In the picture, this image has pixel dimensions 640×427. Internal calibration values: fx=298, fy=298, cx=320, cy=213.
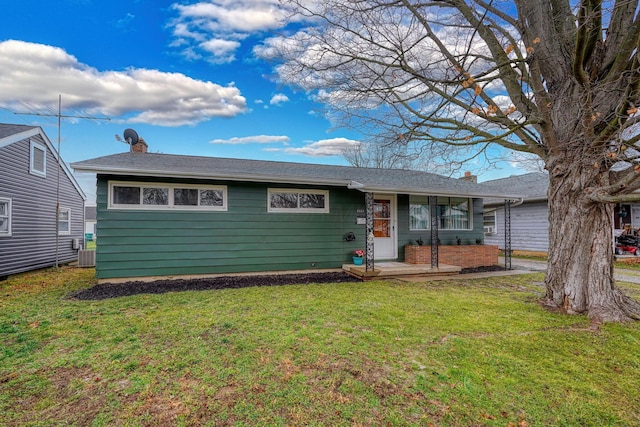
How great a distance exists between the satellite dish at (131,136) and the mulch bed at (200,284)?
15.2ft

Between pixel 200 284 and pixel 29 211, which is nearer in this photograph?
pixel 200 284

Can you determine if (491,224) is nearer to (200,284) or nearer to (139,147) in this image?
(200,284)

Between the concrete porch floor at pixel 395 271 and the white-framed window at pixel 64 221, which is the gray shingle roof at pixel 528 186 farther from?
the white-framed window at pixel 64 221

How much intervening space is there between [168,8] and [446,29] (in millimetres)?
7265

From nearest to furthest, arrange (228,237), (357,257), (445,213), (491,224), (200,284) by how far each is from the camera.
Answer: (200,284)
(228,237)
(357,257)
(445,213)
(491,224)

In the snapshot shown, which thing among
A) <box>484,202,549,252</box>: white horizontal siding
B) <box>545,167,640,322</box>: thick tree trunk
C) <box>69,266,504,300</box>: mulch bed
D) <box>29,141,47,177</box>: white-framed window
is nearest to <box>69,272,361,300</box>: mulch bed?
<box>69,266,504,300</box>: mulch bed

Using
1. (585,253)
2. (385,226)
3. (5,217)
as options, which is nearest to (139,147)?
(5,217)

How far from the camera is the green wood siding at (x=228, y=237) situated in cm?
676

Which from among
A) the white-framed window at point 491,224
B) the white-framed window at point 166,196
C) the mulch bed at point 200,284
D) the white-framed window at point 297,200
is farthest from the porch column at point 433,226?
the white-framed window at point 491,224

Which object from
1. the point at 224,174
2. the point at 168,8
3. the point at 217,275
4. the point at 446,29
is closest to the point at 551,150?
the point at 446,29

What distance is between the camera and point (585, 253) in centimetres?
453

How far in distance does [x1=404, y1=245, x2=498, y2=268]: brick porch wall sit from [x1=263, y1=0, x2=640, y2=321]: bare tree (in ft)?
13.1

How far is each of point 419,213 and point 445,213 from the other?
3.44 feet

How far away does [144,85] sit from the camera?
38.8 feet
